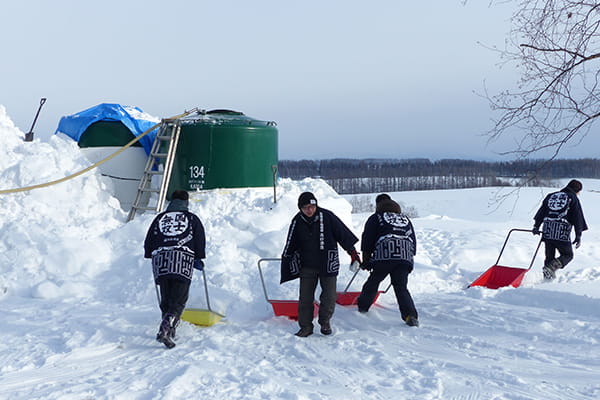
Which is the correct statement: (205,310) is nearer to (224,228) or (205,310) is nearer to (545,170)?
(224,228)

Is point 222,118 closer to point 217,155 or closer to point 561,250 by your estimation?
point 217,155

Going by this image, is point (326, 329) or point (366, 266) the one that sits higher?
point (366, 266)

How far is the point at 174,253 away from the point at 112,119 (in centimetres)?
687

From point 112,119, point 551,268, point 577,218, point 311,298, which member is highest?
point 112,119

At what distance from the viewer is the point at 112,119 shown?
11422 mm

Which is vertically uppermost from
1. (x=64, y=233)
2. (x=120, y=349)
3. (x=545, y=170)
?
(x=545, y=170)

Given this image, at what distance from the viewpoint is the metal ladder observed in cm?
1004

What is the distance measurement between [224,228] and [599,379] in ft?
20.6

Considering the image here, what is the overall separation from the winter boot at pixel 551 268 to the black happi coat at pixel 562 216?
1.31 ft

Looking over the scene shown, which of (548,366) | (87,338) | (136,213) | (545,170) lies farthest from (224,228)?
(548,366)

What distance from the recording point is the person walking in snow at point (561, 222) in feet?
28.1

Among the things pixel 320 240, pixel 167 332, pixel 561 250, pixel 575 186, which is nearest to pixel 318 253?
pixel 320 240

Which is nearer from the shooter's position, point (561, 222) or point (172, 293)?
point (172, 293)

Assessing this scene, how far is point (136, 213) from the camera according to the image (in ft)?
33.8
